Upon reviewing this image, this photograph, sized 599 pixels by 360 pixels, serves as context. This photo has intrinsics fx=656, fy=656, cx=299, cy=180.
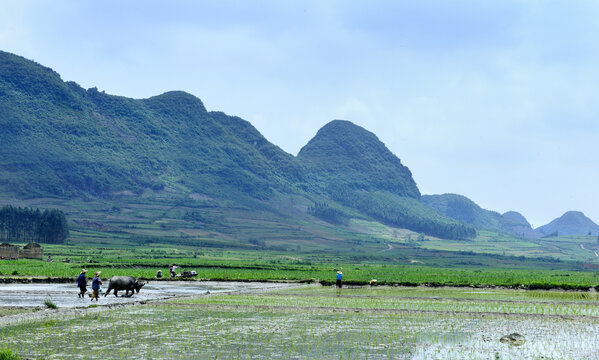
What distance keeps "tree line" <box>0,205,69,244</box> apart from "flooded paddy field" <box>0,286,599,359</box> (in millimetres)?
140459

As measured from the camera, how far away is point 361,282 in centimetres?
6369

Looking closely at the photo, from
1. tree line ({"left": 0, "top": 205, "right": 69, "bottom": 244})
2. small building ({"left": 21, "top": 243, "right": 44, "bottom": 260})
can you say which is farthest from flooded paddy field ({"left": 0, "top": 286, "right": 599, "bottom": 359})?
tree line ({"left": 0, "top": 205, "right": 69, "bottom": 244})

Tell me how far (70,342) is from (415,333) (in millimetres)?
13426

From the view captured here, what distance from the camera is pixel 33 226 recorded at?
17600cm

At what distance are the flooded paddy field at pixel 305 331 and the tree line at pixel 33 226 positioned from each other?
140459 millimetres

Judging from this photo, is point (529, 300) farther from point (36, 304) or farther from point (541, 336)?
point (36, 304)

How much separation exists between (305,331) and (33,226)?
166 m

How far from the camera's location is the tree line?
16975cm

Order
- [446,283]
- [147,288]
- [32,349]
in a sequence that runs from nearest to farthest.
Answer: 1. [32,349]
2. [147,288]
3. [446,283]

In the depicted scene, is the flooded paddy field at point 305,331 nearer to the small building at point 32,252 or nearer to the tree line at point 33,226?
the small building at point 32,252

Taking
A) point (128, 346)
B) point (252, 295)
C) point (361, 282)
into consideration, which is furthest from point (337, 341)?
point (361, 282)

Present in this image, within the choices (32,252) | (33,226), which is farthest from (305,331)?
(33,226)

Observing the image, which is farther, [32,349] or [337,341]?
[337,341]

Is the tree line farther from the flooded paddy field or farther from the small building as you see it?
the flooded paddy field
